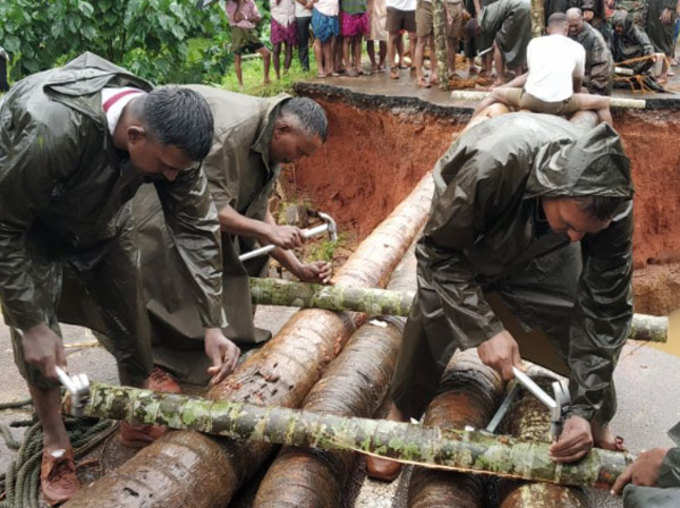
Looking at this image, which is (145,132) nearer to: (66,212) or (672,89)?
(66,212)

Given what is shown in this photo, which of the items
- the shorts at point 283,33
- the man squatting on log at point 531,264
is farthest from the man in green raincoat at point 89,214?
the shorts at point 283,33

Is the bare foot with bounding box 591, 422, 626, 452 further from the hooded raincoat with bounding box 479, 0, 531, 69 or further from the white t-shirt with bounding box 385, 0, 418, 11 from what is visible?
the white t-shirt with bounding box 385, 0, 418, 11

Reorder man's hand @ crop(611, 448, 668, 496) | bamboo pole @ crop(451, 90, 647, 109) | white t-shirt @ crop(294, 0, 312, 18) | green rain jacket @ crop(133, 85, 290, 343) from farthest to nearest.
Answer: white t-shirt @ crop(294, 0, 312, 18)
bamboo pole @ crop(451, 90, 647, 109)
green rain jacket @ crop(133, 85, 290, 343)
man's hand @ crop(611, 448, 668, 496)

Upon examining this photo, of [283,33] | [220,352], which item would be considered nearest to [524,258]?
[220,352]

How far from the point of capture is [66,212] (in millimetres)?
3141

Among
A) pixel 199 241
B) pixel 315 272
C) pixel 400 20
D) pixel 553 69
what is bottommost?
pixel 315 272

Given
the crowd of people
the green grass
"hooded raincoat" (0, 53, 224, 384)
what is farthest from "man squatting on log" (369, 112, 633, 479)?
the green grass

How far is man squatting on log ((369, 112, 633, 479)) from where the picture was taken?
9.11 feet

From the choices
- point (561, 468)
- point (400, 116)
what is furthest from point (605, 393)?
point (400, 116)

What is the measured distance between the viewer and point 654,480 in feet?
8.45

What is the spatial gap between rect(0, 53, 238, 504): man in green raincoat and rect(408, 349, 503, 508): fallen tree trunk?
1035 mm

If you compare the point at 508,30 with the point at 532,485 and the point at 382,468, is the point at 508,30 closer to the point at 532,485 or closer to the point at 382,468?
the point at 382,468

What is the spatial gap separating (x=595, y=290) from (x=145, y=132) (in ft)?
6.52

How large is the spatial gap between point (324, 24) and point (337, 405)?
8351mm
